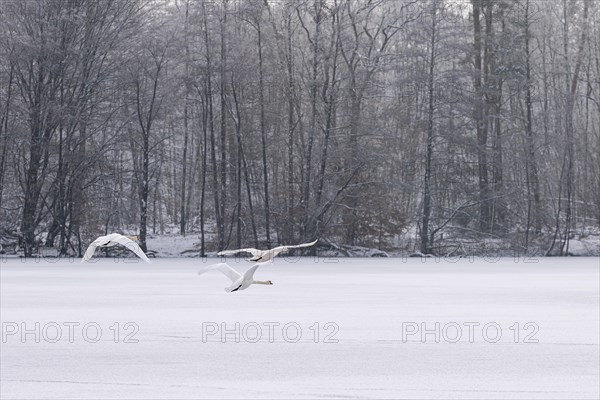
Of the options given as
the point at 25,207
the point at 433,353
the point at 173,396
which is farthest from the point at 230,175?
the point at 173,396

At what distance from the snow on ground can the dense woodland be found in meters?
9.90

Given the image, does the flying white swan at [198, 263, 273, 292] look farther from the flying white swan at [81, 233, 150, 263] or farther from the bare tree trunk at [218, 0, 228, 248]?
the bare tree trunk at [218, 0, 228, 248]

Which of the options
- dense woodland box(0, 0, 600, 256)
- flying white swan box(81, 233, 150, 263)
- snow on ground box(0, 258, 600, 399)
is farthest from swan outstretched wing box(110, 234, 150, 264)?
dense woodland box(0, 0, 600, 256)

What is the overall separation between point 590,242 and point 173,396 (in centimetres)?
2545

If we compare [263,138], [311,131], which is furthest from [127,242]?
[311,131]

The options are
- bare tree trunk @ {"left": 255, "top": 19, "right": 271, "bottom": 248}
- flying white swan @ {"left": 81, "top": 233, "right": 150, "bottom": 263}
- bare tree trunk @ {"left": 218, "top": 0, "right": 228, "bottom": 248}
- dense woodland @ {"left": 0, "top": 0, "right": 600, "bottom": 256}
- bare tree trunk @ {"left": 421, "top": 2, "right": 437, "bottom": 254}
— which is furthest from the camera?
bare tree trunk @ {"left": 421, "top": 2, "right": 437, "bottom": 254}

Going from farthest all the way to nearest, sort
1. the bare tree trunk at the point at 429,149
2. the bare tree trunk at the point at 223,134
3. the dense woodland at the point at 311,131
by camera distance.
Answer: the bare tree trunk at the point at 429,149 → the bare tree trunk at the point at 223,134 → the dense woodland at the point at 311,131

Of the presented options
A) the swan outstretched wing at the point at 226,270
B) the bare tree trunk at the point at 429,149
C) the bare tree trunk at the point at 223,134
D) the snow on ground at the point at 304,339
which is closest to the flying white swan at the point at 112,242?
→ the swan outstretched wing at the point at 226,270

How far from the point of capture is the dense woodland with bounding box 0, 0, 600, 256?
1186 inches

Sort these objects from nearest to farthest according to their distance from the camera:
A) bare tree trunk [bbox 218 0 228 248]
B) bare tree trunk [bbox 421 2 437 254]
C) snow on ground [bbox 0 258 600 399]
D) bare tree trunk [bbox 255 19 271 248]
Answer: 1. snow on ground [bbox 0 258 600 399]
2. bare tree trunk [bbox 255 19 271 248]
3. bare tree trunk [bbox 218 0 228 248]
4. bare tree trunk [bbox 421 2 437 254]

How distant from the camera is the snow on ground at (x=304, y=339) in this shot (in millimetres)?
9953

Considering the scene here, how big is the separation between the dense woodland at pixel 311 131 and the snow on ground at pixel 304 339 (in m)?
9.90

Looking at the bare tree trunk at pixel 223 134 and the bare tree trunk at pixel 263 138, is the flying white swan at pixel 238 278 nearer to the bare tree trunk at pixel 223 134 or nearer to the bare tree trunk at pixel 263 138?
the bare tree trunk at pixel 263 138

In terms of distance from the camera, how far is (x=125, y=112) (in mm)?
31844
